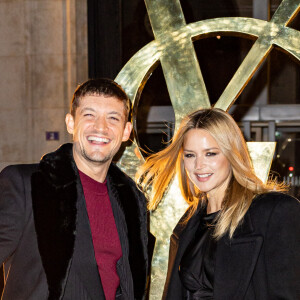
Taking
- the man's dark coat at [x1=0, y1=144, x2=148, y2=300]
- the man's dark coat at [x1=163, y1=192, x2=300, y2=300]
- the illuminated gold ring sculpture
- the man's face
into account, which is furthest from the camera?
the illuminated gold ring sculpture

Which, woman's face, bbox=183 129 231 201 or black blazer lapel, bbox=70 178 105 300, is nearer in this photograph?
black blazer lapel, bbox=70 178 105 300

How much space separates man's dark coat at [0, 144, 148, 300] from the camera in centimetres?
209

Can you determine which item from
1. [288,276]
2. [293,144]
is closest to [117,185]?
[288,276]

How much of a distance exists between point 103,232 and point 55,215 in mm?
304

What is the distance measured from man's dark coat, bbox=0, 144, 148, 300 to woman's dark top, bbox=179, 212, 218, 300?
0.33 m

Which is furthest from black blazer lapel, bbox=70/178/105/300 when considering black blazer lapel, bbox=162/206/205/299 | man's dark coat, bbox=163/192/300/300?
man's dark coat, bbox=163/192/300/300

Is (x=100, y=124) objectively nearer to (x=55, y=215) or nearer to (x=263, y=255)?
(x=55, y=215)

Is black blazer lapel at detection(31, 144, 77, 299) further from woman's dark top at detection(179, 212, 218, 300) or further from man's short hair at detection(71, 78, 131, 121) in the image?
woman's dark top at detection(179, 212, 218, 300)

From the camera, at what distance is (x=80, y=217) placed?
7.54 ft

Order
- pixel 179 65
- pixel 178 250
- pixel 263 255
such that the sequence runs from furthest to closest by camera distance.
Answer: pixel 179 65, pixel 178 250, pixel 263 255

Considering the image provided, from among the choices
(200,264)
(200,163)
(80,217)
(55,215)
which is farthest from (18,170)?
(200,264)

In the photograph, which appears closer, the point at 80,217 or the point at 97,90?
the point at 80,217

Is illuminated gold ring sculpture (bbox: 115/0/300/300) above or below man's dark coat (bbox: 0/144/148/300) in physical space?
above

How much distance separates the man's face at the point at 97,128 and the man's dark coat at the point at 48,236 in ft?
0.37
